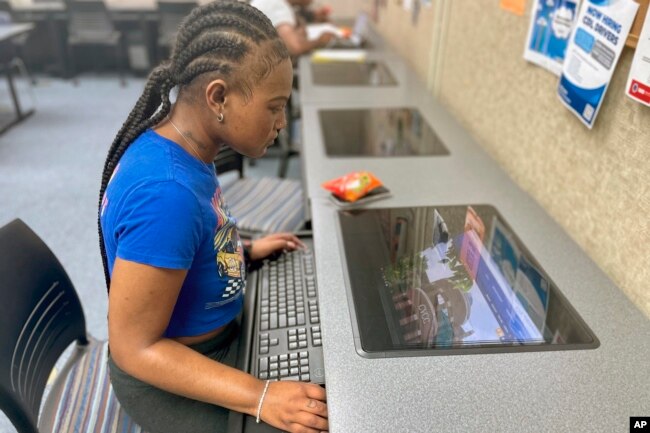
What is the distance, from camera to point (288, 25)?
2.47 metres

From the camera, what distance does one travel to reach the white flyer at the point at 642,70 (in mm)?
757

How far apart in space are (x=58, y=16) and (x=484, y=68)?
503 centimetres

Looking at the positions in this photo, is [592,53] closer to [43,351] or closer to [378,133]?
[378,133]

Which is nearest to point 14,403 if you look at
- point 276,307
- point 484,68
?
point 276,307

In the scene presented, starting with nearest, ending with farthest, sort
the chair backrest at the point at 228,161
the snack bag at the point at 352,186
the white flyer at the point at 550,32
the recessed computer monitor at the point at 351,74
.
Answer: the white flyer at the point at 550,32
the snack bag at the point at 352,186
the chair backrest at the point at 228,161
the recessed computer monitor at the point at 351,74

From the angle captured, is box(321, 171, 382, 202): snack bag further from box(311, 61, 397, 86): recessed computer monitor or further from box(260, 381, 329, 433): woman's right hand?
box(311, 61, 397, 86): recessed computer monitor

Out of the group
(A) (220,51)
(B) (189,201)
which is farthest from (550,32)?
(B) (189,201)

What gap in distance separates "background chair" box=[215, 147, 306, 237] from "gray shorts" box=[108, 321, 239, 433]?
67cm

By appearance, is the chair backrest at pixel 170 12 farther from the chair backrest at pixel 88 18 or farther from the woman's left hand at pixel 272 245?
the woman's left hand at pixel 272 245

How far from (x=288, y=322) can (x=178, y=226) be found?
34 cm

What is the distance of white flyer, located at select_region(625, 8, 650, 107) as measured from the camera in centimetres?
76

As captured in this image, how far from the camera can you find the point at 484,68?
1.46m

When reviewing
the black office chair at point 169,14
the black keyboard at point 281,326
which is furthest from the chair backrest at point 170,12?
the black keyboard at point 281,326

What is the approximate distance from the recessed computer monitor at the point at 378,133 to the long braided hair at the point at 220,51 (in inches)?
28.0
